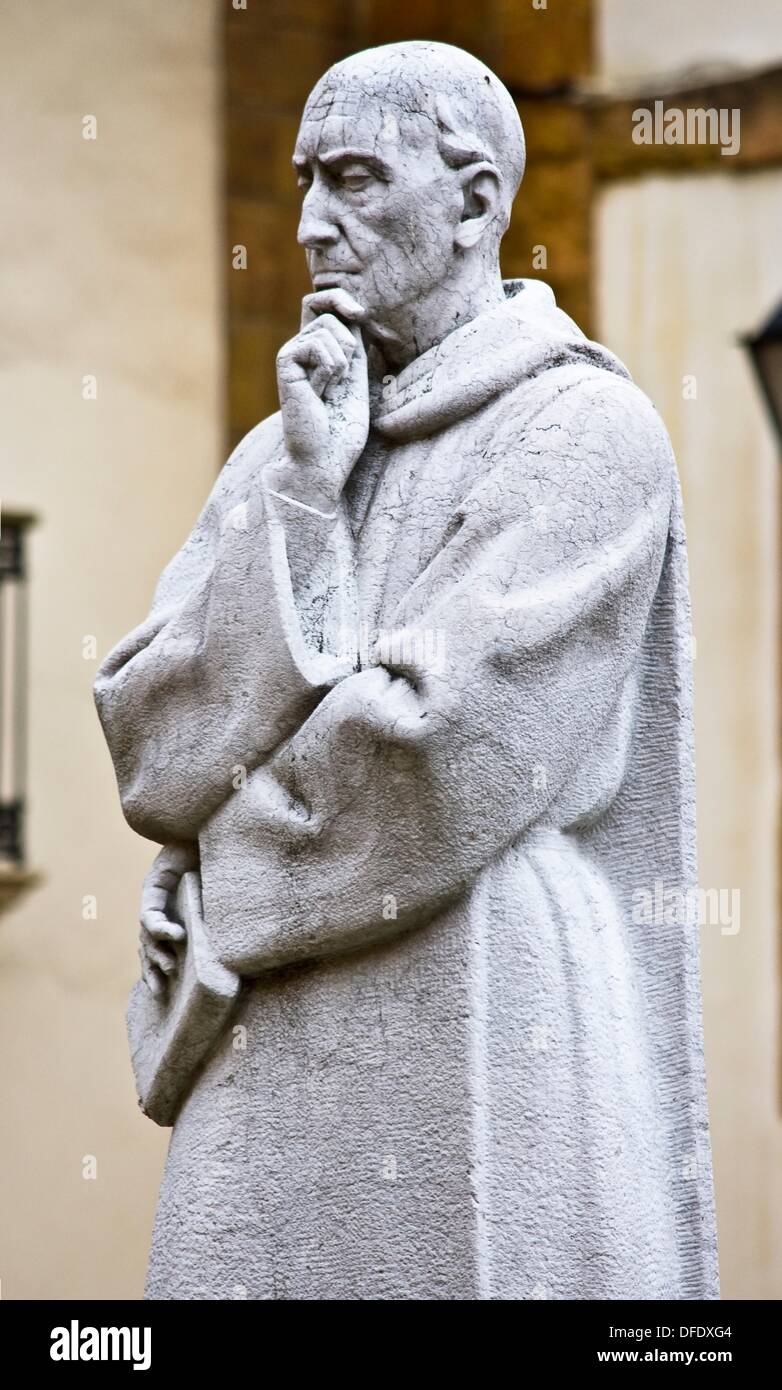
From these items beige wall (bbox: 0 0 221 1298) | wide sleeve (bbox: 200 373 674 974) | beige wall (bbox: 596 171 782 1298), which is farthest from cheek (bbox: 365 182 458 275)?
beige wall (bbox: 596 171 782 1298)

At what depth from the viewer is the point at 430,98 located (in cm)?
489

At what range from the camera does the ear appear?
16.2 ft

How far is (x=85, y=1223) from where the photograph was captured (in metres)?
11.0

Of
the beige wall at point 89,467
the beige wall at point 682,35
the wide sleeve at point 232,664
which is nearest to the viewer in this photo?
the wide sleeve at point 232,664

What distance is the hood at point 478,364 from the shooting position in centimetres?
490

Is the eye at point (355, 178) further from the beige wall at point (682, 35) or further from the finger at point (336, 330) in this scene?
the beige wall at point (682, 35)

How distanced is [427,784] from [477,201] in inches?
35.5

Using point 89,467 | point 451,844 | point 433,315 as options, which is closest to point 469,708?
point 451,844

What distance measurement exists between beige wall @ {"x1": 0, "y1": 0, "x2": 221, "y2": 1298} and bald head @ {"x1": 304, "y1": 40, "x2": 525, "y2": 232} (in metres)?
6.41

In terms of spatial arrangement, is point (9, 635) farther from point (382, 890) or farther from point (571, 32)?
point (382, 890)

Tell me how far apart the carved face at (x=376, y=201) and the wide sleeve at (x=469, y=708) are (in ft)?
0.95

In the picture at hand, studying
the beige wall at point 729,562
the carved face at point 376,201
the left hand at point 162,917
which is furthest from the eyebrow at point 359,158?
the beige wall at point 729,562

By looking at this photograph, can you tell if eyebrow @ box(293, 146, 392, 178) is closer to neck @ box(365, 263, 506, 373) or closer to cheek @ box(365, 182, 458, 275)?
cheek @ box(365, 182, 458, 275)

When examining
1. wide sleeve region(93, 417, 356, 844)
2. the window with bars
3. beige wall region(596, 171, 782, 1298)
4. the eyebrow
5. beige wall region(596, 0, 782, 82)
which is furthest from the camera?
beige wall region(596, 0, 782, 82)
